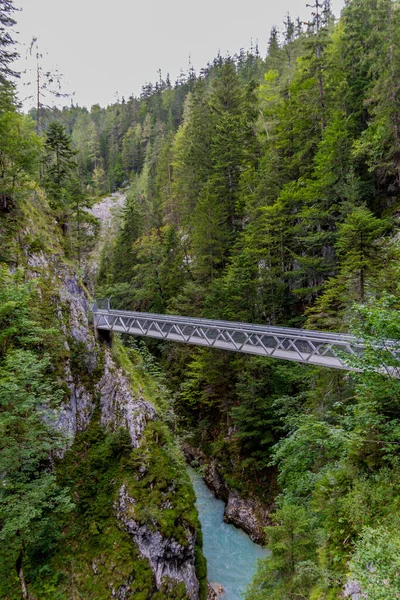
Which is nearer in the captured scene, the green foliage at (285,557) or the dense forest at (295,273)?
the dense forest at (295,273)

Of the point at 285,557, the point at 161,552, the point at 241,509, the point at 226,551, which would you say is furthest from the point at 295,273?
the point at 161,552

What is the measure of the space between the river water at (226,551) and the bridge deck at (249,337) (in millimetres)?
7701

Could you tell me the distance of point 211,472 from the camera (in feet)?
61.4

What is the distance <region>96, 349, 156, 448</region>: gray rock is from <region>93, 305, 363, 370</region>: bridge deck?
275 centimetres

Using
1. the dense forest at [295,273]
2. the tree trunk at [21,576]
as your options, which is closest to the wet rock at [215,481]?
the dense forest at [295,273]

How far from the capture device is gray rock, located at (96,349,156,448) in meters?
13.7

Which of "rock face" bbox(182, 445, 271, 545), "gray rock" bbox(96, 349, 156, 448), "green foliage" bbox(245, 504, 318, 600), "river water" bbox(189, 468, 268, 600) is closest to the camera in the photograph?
"green foliage" bbox(245, 504, 318, 600)

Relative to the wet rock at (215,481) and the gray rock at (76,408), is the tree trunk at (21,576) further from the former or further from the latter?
the wet rock at (215,481)

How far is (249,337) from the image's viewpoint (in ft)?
46.1

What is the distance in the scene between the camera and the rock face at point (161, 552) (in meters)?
10.8

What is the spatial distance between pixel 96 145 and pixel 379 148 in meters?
64.0

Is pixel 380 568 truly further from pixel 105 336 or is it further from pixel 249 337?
pixel 105 336

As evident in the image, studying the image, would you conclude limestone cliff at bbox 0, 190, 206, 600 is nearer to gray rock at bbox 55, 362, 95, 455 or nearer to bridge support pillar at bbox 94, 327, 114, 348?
gray rock at bbox 55, 362, 95, 455

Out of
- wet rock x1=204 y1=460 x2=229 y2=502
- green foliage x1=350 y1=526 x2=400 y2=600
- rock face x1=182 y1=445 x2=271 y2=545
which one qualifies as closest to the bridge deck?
green foliage x1=350 y1=526 x2=400 y2=600
